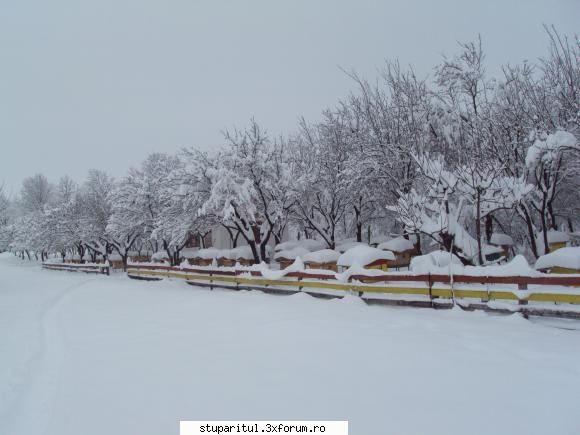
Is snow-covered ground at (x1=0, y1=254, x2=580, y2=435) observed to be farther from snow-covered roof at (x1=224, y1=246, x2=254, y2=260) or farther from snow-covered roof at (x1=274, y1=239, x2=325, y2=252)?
snow-covered roof at (x1=224, y1=246, x2=254, y2=260)

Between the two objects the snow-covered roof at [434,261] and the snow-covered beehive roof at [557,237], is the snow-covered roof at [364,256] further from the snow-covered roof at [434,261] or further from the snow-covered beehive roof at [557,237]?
the snow-covered beehive roof at [557,237]

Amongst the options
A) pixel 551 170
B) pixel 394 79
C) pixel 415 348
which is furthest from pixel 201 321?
pixel 394 79

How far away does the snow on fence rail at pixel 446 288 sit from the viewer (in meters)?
7.18

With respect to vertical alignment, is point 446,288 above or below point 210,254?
below

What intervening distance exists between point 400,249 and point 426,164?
26.9 ft

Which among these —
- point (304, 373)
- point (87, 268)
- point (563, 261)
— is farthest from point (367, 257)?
point (87, 268)

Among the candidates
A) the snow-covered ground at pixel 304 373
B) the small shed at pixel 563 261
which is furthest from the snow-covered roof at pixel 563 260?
the snow-covered ground at pixel 304 373

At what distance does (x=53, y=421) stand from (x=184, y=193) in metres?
16.7

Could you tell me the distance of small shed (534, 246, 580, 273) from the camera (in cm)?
905

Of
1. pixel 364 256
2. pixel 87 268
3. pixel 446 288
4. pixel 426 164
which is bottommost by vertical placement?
pixel 87 268

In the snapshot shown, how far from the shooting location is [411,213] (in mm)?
11086

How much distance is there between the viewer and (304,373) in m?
5.17

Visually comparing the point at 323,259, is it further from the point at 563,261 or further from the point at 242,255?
the point at 563,261

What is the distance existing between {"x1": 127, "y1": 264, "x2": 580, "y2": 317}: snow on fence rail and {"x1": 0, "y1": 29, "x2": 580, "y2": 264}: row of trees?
235cm
